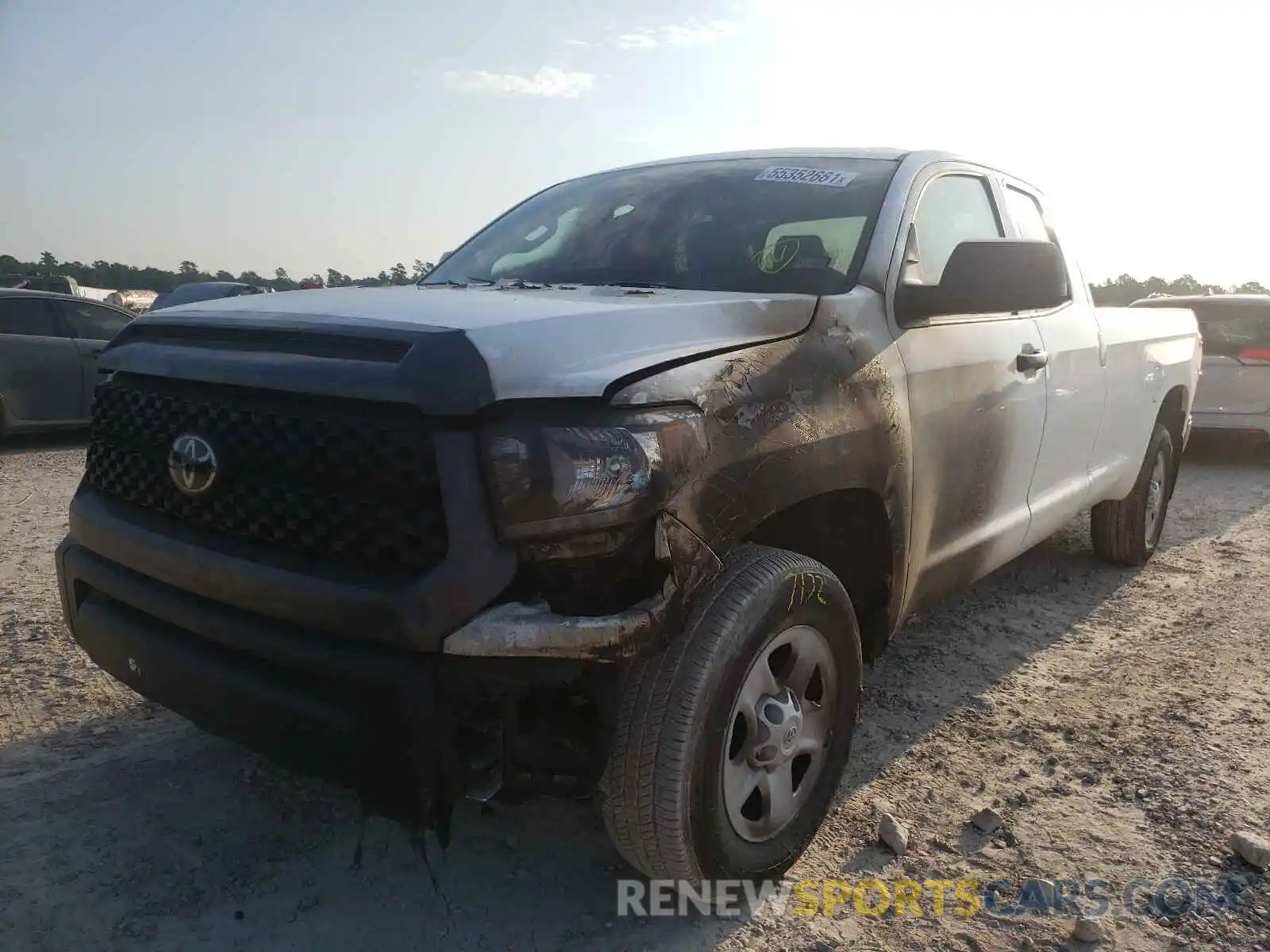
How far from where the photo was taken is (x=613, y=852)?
2459 millimetres

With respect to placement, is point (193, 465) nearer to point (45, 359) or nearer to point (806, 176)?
point (806, 176)

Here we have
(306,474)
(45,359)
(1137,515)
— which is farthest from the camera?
(45,359)

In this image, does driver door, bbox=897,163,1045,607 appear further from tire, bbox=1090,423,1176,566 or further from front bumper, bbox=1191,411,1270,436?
front bumper, bbox=1191,411,1270,436

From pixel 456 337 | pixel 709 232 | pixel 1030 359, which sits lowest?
pixel 1030 359

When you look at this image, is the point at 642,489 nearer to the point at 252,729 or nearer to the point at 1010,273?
the point at 252,729

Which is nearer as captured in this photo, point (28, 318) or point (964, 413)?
point (964, 413)

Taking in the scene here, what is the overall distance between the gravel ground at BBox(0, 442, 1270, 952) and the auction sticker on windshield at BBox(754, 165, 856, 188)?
179cm

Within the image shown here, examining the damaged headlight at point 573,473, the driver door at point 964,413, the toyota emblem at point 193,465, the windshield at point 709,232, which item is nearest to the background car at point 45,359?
the windshield at point 709,232

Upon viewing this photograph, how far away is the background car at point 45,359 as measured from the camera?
850cm

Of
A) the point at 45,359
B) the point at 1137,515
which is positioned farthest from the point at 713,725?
the point at 45,359

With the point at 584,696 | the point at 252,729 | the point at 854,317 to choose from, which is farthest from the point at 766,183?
the point at 252,729

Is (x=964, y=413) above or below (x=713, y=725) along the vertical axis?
above

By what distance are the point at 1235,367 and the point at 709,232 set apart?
743cm

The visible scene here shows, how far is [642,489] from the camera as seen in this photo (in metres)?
1.77
